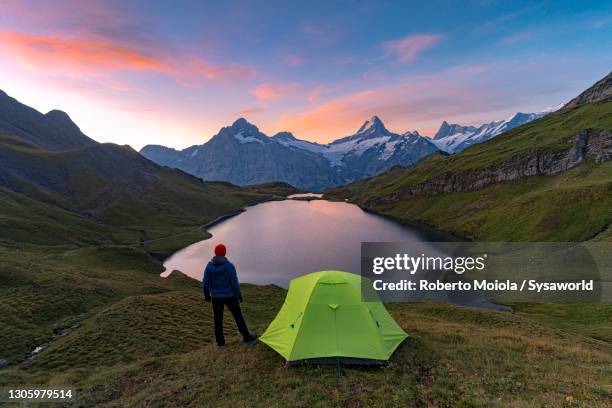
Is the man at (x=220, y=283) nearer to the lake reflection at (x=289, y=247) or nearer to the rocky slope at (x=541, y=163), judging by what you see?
the lake reflection at (x=289, y=247)

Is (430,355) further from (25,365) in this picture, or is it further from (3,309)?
(3,309)

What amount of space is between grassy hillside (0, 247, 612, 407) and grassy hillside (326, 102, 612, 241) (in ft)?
189

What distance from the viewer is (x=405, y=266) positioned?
3088 inches

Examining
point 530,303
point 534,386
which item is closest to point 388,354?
point 534,386

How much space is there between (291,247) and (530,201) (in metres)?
74.2

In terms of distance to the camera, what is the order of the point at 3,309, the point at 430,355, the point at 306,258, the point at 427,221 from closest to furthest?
the point at 430,355
the point at 3,309
the point at 306,258
the point at 427,221

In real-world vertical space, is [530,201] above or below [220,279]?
above

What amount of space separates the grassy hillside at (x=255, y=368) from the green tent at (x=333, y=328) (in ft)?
2.21

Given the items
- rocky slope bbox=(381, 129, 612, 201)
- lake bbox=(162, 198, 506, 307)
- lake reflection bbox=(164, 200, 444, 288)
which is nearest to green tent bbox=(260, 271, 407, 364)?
lake bbox=(162, 198, 506, 307)

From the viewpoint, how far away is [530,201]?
95.2 meters

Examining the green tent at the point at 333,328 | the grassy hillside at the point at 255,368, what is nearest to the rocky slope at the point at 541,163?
the grassy hillside at the point at 255,368

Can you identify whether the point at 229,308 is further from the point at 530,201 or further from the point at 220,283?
the point at 530,201

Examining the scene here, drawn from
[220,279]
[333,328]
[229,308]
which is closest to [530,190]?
[333,328]

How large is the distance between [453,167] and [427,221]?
5427 cm
